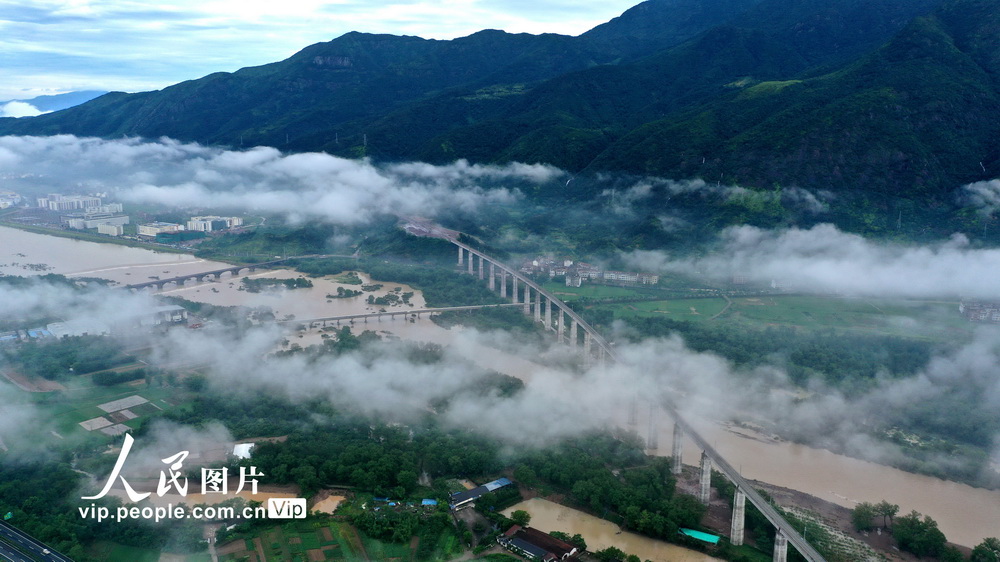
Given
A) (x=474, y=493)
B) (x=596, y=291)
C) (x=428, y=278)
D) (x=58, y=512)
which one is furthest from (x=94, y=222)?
(x=474, y=493)

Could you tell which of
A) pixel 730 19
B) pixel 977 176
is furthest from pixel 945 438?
pixel 730 19

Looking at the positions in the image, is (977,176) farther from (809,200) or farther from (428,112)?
(428,112)

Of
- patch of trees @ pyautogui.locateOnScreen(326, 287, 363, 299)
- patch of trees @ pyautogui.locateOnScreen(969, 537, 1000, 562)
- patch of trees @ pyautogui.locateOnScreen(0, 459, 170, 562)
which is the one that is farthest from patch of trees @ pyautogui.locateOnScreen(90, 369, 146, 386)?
patch of trees @ pyautogui.locateOnScreen(969, 537, 1000, 562)

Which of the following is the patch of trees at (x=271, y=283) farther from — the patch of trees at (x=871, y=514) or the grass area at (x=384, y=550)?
the patch of trees at (x=871, y=514)

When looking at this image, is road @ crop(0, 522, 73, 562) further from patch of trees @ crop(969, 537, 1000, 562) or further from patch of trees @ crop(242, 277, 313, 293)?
patch of trees @ crop(242, 277, 313, 293)

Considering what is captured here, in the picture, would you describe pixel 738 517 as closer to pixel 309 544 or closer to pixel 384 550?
pixel 384 550
